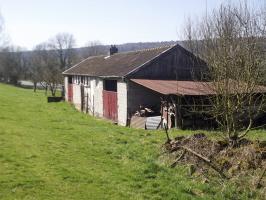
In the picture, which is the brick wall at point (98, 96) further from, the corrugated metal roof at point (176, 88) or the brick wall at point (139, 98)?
the corrugated metal roof at point (176, 88)

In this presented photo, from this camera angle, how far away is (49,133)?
59.8 feet

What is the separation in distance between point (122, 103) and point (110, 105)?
2.61 metres

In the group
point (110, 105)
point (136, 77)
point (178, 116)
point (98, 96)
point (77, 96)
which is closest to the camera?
point (178, 116)

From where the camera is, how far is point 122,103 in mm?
24688

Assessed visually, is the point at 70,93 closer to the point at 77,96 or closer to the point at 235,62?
the point at 77,96

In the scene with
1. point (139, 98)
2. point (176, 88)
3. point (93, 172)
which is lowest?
point (93, 172)

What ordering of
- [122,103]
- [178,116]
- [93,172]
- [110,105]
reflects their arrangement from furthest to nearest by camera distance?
[110,105]
[122,103]
[178,116]
[93,172]

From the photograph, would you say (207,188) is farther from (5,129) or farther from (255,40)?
(5,129)

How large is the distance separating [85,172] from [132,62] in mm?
16610

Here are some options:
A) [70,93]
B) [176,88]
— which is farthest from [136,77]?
[70,93]

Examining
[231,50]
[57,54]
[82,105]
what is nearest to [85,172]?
[231,50]

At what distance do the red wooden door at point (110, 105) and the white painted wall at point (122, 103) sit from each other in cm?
89

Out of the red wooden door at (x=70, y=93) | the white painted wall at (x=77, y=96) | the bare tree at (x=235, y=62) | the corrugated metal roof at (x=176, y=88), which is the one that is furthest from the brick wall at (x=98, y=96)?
the bare tree at (x=235, y=62)

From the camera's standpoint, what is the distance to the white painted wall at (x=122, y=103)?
24.1m
